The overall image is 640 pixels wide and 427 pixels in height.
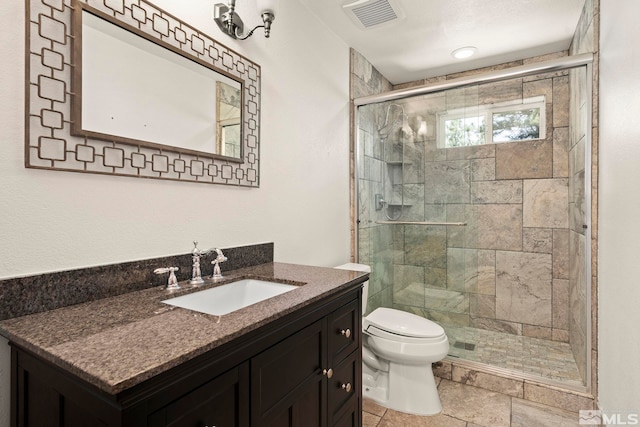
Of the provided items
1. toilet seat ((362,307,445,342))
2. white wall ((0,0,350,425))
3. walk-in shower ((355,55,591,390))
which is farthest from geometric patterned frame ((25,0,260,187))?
walk-in shower ((355,55,591,390))

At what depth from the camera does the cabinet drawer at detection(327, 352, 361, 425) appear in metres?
1.21

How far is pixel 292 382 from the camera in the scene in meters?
1.00

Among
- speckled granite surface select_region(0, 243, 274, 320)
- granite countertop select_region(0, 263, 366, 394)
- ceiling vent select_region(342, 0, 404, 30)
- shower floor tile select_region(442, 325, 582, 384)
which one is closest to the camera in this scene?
granite countertop select_region(0, 263, 366, 394)

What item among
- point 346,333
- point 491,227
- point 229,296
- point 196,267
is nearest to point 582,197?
point 491,227

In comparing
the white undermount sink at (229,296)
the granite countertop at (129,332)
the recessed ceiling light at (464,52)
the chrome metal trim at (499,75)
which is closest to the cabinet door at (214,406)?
the granite countertop at (129,332)

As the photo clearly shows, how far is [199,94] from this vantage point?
4.52 ft

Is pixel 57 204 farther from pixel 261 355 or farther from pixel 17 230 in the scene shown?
pixel 261 355

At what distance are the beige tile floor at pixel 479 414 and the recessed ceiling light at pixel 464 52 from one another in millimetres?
2614

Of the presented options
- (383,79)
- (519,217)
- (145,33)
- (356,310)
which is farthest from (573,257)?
(145,33)

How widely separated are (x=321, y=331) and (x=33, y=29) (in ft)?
4.13

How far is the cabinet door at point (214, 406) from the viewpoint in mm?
660

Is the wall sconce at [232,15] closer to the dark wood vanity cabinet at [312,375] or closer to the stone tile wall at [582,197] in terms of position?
the dark wood vanity cabinet at [312,375]

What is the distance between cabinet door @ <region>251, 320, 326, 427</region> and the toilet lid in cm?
95

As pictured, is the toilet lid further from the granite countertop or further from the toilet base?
the granite countertop
